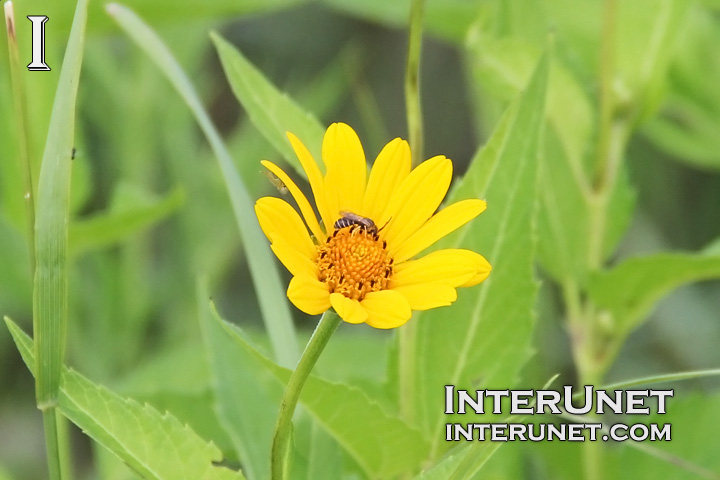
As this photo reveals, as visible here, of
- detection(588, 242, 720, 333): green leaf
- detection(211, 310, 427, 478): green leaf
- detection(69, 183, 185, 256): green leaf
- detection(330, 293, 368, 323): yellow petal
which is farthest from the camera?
detection(69, 183, 185, 256): green leaf

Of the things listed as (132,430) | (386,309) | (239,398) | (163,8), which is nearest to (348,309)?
(386,309)

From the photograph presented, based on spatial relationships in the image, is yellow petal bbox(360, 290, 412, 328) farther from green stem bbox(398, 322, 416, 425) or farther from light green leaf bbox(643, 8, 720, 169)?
light green leaf bbox(643, 8, 720, 169)

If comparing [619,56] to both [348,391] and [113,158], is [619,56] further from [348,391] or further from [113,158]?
[113,158]

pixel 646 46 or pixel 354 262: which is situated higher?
pixel 646 46

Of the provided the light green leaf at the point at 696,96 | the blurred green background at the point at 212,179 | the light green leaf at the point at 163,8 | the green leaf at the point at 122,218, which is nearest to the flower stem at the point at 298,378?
the blurred green background at the point at 212,179

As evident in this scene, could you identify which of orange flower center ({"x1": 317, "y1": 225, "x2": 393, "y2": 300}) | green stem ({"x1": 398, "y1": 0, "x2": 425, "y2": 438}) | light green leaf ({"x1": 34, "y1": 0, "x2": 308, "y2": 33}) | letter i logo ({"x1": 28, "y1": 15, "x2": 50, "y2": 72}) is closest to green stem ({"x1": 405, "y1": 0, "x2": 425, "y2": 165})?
green stem ({"x1": 398, "y1": 0, "x2": 425, "y2": 438})

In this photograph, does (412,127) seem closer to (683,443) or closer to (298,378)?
(298,378)

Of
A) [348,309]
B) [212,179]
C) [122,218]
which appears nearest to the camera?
[348,309]
